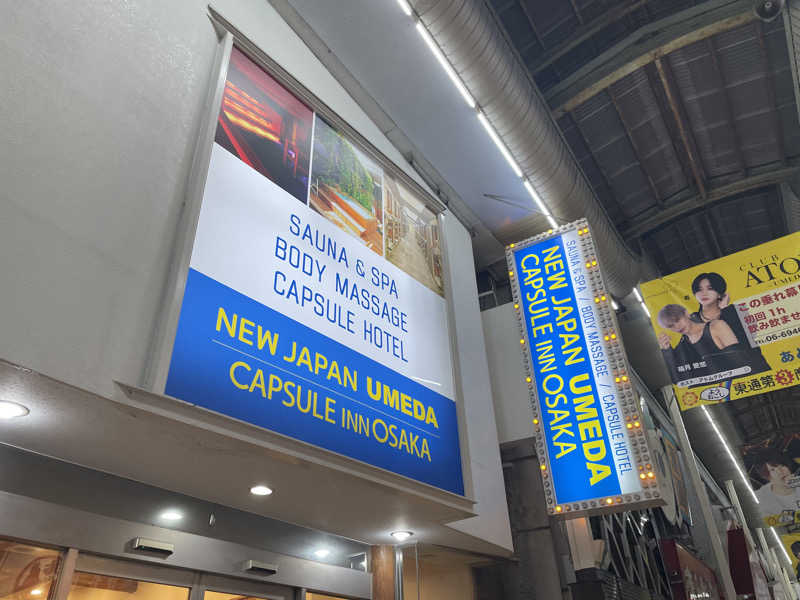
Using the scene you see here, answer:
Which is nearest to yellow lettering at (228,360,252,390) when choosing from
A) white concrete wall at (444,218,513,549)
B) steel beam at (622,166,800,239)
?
white concrete wall at (444,218,513,549)

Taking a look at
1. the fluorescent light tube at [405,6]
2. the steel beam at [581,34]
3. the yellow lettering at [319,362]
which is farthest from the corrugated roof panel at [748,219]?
the yellow lettering at [319,362]

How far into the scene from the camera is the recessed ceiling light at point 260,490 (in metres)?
3.58

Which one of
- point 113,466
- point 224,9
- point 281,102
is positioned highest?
point 224,9

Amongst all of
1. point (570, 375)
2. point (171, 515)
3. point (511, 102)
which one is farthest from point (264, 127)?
point (570, 375)

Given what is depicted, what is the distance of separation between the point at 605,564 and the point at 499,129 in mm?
4888

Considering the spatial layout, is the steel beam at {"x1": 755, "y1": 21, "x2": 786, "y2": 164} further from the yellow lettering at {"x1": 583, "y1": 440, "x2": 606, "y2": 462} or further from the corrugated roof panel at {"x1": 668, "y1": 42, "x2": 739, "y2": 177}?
the yellow lettering at {"x1": 583, "y1": 440, "x2": 606, "y2": 462}

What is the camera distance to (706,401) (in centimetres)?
707

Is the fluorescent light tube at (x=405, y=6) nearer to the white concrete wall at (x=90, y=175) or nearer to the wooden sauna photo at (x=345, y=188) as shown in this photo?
the wooden sauna photo at (x=345, y=188)

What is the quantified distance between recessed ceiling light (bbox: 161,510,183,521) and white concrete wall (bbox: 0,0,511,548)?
1.24 m

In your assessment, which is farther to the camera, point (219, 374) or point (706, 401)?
point (706, 401)

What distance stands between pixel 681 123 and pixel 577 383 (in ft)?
16.9

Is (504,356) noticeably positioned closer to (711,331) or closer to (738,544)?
(711,331)

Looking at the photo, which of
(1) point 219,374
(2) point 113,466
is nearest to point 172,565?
(2) point 113,466

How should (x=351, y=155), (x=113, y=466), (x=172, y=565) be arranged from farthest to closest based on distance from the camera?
1. (x=351, y=155)
2. (x=172, y=565)
3. (x=113, y=466)
